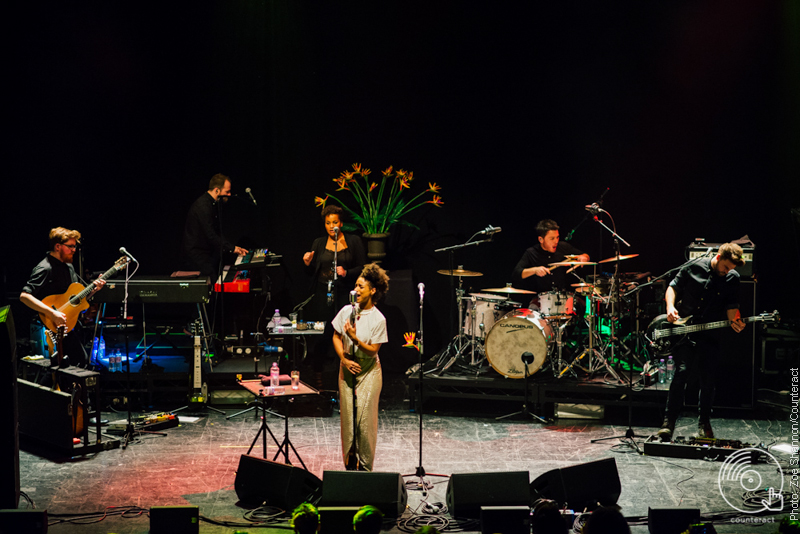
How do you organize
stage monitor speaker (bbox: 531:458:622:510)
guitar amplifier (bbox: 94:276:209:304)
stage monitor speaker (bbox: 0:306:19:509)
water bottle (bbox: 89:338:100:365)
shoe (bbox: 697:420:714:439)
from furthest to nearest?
water bottle (bbox: 89:338:100:365), guitar amplifier (bbox: 94:276:209:304), shoe (bbox: 697:420:714:439), stage monitor speaker (bbox: 531:458:622:510), stage monitor speaker (bbox: 0:306:19:509)

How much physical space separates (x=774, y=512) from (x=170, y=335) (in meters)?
7.79

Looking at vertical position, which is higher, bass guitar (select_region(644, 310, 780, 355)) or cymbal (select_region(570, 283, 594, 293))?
cymbal (select_region(570, 283, 594, 293))

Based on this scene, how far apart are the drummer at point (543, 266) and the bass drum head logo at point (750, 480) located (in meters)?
2.98

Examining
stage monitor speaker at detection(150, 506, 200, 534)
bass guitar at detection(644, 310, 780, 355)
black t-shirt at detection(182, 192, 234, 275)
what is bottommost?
stage monitor speaker at detection(150, 506, 200, 534)

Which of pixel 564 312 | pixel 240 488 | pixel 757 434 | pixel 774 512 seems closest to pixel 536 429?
pixel 564 312

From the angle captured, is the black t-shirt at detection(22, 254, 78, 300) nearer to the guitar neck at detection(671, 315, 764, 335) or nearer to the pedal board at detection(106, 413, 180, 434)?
the pedal board at detection(106, 413, 180, 434)

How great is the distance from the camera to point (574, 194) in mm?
10805

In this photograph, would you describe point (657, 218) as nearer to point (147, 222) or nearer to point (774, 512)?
point (774, 512)

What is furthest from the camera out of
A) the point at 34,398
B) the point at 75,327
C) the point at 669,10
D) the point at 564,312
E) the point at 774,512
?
the point at 669,10

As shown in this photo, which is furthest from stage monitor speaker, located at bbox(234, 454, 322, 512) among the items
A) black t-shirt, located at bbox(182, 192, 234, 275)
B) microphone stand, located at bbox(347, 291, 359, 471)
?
black t-shirt, located at bbox(182, 192, 234, 275)

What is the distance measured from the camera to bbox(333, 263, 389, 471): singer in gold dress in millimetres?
5957

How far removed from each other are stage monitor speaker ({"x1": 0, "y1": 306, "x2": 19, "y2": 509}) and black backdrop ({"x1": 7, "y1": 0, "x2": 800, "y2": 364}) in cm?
700

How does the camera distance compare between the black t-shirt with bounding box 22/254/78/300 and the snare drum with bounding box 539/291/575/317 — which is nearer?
the black t-shirt with bounding box 22/254/78/300

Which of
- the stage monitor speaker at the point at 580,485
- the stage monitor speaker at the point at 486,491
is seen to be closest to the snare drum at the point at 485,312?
the stage monitor speaker at the point at 580,485
